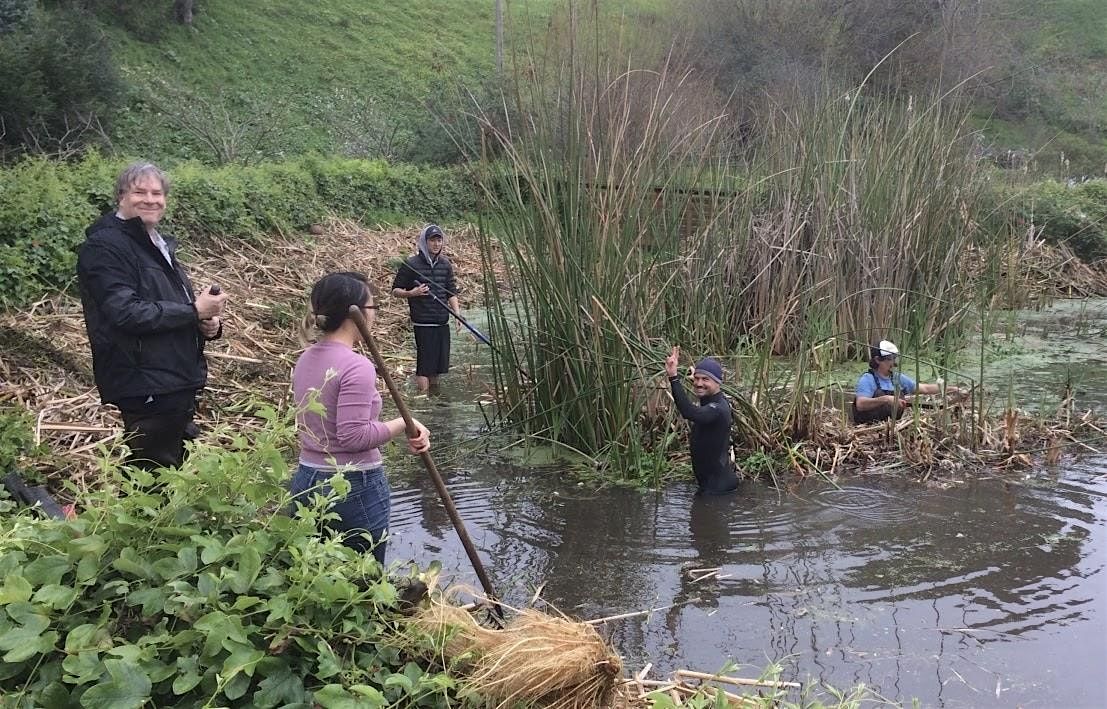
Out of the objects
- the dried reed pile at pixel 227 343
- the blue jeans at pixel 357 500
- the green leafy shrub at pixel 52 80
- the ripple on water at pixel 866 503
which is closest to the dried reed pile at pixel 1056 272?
the dried reed pile at pixel 227 343

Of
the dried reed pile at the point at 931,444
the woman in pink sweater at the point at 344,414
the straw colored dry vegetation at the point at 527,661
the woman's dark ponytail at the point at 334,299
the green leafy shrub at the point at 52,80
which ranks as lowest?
the dried reed pile at the point at 931,444

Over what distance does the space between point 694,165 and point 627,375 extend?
1.81m

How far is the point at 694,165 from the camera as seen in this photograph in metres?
6.32

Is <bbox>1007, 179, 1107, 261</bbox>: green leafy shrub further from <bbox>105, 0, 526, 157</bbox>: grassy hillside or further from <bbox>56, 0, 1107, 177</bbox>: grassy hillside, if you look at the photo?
<bbox>105, 0, 526, 157</bbox>: grassy hillside

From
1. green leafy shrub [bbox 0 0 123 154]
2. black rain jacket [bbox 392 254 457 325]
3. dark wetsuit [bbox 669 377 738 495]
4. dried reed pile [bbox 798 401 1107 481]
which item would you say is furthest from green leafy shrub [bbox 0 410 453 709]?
green leafy shrub [bbox 0 0 123 154]

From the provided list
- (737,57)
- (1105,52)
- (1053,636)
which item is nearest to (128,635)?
(1053,636)

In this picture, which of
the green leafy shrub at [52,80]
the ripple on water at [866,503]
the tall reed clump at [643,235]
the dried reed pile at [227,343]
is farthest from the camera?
the green leafy shrub at [52,80]

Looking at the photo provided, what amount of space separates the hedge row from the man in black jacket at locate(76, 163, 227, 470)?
7.44 feet

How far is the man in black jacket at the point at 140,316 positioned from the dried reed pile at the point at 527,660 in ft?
5.52

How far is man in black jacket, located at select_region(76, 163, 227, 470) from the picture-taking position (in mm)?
3547

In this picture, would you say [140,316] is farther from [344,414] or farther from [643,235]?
[643,235]

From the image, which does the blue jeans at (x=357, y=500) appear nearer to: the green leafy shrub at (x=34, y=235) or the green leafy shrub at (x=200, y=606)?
the green leafy shrub at (x=200, y=606)

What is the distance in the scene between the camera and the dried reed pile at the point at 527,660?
2.37 meters

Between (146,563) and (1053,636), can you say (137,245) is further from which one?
(1053,636)
